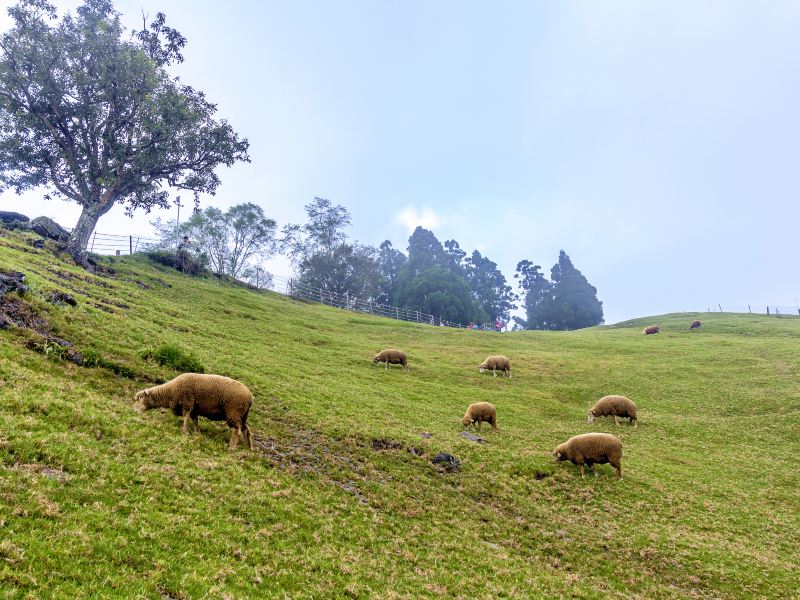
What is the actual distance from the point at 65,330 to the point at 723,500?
1041 inches

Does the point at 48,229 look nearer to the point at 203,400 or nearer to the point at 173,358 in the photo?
the point at 173,358

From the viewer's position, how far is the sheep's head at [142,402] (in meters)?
13.2

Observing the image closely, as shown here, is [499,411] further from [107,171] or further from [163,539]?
[107,171]

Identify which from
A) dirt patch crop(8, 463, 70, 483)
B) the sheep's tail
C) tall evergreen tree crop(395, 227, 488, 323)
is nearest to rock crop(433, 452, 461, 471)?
the sheep's tail

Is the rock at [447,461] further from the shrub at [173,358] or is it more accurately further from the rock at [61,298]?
the rock at [61,298]

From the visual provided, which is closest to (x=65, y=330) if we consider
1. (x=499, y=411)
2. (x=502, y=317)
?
(x=499, y=411)

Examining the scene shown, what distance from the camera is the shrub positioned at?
1886 cm

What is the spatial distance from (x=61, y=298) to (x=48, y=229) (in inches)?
1001

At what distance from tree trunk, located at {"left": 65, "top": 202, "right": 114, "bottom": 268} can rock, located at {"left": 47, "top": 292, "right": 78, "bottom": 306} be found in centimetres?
1622

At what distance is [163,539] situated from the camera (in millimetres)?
7746

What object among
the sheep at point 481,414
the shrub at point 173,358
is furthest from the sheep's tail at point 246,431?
the sheep at point 481,414

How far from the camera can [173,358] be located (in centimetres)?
1925

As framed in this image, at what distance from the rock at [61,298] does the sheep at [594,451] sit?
2367 centimetres

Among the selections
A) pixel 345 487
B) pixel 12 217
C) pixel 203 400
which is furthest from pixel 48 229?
pixel 345 487
